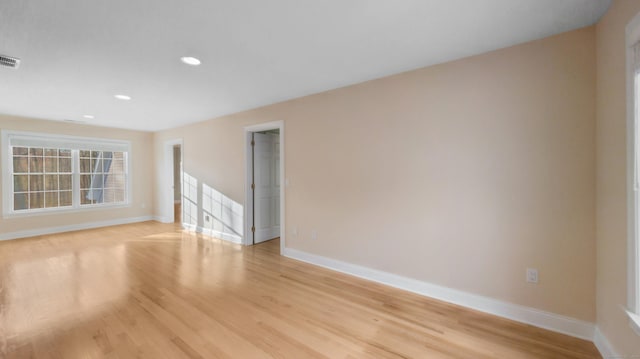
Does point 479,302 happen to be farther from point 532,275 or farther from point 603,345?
point 603,345

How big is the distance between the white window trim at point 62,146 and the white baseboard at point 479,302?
6062 mm

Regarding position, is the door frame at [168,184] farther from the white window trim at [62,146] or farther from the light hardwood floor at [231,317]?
the light hardwood floor at [231,317]

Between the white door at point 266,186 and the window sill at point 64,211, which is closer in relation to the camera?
the white door at point 266,186

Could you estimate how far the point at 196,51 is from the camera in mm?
2383

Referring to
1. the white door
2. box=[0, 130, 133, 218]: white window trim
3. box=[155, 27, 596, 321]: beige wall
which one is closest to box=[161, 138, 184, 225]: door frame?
box=[0, 130, 133, 218]: white window trim

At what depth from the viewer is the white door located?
15.8 ft

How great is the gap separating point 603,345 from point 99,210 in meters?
8.60

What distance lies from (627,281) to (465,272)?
43.9 inches

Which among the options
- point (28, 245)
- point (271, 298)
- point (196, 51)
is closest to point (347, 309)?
point (271, 298)

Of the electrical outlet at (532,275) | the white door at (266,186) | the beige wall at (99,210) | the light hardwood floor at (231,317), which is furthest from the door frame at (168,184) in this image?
the electrical outlet at (532,275)

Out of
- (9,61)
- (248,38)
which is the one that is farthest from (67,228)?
(248,38)

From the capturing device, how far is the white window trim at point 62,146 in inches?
197

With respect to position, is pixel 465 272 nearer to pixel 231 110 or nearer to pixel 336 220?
pixel 336 220

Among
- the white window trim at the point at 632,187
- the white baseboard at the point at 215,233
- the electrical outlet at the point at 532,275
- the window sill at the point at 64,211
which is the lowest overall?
the white baseboard at the point at 215,233
